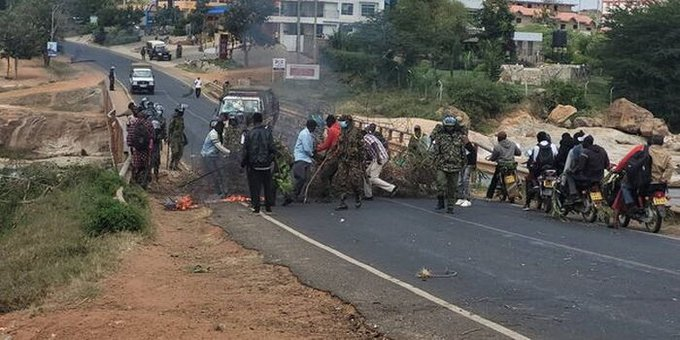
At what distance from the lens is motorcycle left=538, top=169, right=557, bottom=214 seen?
A: 17766 millimetres

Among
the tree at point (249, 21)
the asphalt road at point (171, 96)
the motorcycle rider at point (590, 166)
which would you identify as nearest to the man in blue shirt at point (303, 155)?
the asphalt road at point (171, 96)

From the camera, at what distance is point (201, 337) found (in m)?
Answer: 7.50

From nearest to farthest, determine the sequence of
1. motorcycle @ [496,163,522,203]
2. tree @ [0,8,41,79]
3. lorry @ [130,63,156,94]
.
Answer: motorcycle @ [496,163,522,203] < lorry @ [130,63,156,94] < tree @ [0,8,41,79]

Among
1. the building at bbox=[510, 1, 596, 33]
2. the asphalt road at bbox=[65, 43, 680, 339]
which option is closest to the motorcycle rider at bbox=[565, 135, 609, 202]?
the asphalt road at bbox=[65, 43, 680, 339]

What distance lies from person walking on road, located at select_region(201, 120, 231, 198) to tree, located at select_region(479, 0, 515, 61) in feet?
237

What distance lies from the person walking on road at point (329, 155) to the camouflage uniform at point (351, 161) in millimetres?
223

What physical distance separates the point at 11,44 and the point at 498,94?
4076cm

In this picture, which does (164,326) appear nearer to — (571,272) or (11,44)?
(571,272)

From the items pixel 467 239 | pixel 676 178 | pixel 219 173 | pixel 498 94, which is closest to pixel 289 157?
pixel 219 173

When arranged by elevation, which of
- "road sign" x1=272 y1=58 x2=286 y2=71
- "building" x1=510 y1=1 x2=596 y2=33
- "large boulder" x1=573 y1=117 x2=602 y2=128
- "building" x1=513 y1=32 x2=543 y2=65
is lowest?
"large boulder" x1=573 y1=117 x2=602 y2=128

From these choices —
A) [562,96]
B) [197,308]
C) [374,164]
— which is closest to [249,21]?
[562,96]

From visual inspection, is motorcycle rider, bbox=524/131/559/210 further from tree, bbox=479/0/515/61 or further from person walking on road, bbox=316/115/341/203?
tree, bbox=479/0/515/61

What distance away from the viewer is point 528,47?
96000mm

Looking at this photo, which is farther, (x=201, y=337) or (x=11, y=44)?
(x=11, y=44)
